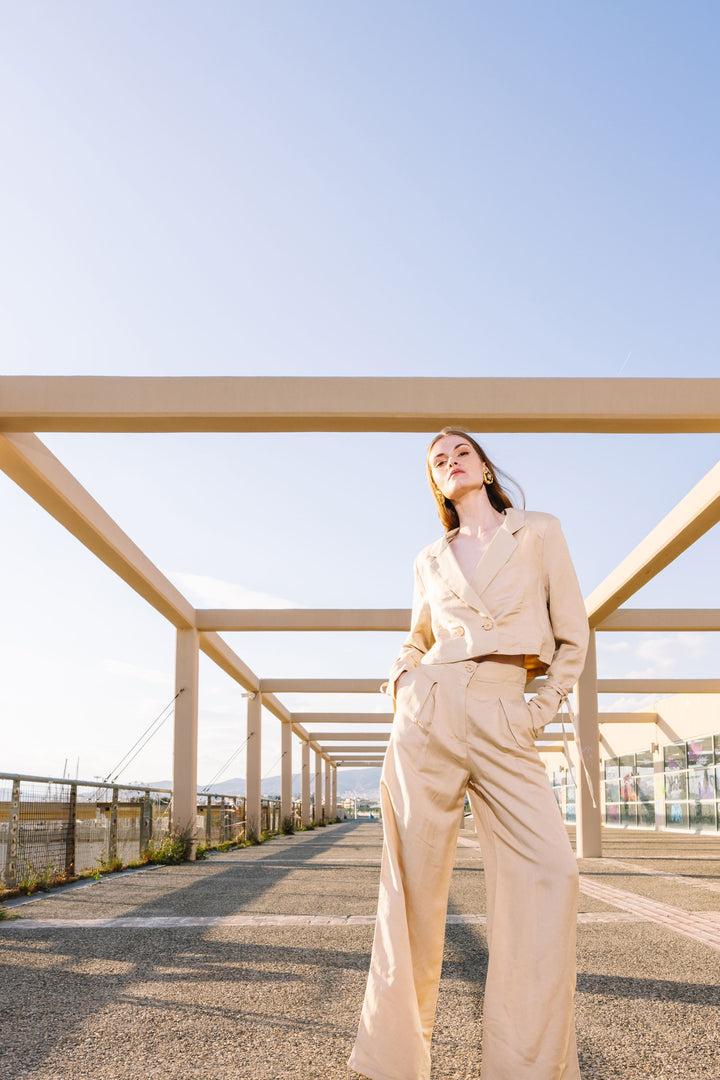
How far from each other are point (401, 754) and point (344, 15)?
637 centimetres

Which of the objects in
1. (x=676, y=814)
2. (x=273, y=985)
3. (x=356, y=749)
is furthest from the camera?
(x=356, y=749)

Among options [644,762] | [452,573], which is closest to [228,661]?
[452,573]

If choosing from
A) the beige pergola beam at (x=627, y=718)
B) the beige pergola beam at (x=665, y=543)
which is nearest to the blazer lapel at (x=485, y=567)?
the beige pergola beam at (x=665, y=543)

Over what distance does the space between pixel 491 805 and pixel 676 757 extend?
26.8 metres

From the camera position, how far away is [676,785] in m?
27.1

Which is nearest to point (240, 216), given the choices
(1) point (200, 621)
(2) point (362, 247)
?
(2) point (362, 247)

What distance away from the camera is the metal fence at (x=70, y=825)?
817 centimetres

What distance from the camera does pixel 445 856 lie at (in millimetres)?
2422

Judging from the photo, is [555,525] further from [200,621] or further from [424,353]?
[200,621]

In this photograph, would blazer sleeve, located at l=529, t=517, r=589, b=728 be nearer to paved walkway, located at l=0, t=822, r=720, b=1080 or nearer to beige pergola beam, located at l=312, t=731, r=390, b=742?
paved walkway, located at l=0, t=822, r=720, b=1080

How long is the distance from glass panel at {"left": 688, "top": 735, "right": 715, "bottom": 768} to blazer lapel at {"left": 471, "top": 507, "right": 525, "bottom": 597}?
78.3 ft

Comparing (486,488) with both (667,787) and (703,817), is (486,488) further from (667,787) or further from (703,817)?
(667,787)

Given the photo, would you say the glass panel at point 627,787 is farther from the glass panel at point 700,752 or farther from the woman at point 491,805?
the woman at point 491,805

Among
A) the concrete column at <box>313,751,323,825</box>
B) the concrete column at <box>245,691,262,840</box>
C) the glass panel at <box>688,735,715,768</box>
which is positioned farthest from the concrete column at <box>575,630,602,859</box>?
the concrete column at <box>313,751,323,825</box>
